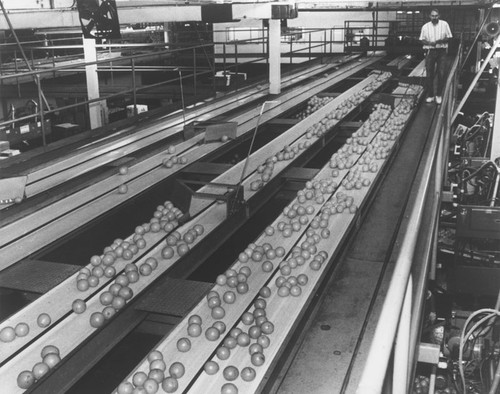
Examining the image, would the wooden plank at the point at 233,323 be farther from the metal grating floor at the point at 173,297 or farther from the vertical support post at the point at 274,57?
the vertical support post at the point at 274,57

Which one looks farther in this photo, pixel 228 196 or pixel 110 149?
pixel 110 149

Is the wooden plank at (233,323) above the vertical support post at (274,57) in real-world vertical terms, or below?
below

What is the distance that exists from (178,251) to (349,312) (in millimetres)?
1140

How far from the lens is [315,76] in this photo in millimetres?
11383

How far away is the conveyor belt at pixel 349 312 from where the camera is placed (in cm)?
258

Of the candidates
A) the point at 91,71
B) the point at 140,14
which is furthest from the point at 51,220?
the point at 91,71

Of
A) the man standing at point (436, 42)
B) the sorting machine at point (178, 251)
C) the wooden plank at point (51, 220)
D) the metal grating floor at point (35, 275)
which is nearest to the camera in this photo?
the sorting machine at point (178, 251)

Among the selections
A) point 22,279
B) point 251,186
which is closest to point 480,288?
point 251,186

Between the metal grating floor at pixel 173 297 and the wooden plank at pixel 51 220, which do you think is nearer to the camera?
the metal grating floor at pixel 173 297

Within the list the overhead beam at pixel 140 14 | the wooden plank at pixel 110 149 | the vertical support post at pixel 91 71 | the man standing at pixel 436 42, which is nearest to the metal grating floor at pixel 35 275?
the wooden plank at pixel 110 149

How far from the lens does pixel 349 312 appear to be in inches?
122

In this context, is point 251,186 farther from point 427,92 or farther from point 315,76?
point 315,76

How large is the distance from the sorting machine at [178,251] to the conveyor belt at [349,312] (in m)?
0.06

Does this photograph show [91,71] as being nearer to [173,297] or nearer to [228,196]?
[228,196]
